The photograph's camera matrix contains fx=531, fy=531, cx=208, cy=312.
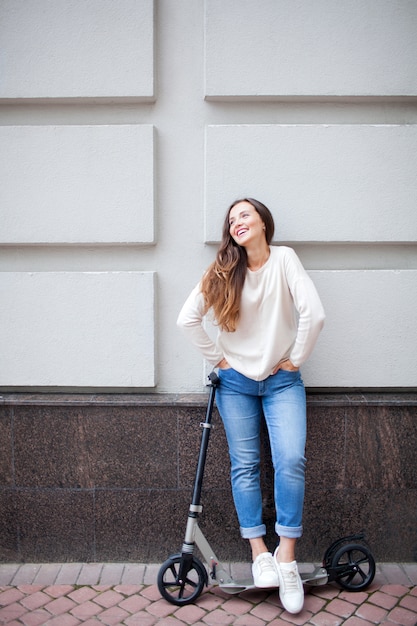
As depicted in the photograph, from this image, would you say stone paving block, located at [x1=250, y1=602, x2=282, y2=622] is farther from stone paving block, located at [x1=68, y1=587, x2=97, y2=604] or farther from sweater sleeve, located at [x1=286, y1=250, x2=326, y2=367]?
sweater sleeve, located at [x1=286, y1=250, x2=326, y2=367]

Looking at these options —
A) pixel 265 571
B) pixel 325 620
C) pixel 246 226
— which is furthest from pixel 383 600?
pixel 246 226

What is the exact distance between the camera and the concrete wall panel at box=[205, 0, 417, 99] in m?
3.24

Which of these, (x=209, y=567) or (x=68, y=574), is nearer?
(x=209, y=567)

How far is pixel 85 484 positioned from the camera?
11.2 ft

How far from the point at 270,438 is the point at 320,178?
5.30ft

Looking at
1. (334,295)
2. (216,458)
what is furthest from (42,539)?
(334,295)

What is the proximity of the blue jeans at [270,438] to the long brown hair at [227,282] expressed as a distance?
0.34 meters

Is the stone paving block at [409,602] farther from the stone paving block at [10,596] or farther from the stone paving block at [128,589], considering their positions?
the stone paving block at [10,596]

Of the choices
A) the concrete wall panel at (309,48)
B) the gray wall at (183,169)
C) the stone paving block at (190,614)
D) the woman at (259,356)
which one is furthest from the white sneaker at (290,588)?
the concrete wall panel at (309,48)

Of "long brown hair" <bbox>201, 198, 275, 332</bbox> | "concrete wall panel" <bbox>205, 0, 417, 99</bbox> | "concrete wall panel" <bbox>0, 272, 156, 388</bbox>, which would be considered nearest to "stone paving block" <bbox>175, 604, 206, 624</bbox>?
"concrete wall panel" <bbox>0, 272, 156, 388</bbox>

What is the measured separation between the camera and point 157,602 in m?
2.98

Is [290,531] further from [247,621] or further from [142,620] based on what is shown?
[142,620]

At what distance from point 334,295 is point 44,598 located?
8.14 ft

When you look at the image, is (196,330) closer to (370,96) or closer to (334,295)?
(334,295)
